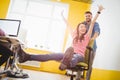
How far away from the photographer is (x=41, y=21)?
18.0ft

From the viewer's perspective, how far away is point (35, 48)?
529 cm

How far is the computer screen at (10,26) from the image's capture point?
115 inches

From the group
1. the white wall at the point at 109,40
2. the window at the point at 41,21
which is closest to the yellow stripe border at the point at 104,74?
the white wall at the point at 109,40

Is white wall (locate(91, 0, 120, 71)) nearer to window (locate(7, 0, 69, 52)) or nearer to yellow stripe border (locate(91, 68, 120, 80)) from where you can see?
yellow stripe border (locate(91, 68, 120, 80))

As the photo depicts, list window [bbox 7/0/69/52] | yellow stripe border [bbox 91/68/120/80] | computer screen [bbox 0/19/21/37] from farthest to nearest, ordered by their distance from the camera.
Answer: window [bbox 7/0/69/52] → yellow stripe border [bbox 91/68/120/80] → computer screen [bbox 0/19/21/37]

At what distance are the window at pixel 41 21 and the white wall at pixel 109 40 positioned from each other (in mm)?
1618

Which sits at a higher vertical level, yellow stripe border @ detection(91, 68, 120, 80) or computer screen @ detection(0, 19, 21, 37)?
computer screen @ detection(0, 19, 21, 37)

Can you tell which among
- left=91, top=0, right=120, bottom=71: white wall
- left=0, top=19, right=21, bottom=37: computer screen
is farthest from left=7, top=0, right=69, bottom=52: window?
left=0, top=19, right=21, bottom=37: computer screen

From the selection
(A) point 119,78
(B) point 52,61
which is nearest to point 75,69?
(A) point 119,78

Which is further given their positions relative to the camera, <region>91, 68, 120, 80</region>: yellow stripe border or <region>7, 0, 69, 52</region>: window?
<region>7, 0, 69, 52</region>: window

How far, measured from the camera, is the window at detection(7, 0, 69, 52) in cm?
534

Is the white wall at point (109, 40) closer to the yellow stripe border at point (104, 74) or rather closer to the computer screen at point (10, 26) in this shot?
the yellow stripe border at point (104, 74)

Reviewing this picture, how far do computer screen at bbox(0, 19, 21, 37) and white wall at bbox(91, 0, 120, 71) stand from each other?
6.36 feet

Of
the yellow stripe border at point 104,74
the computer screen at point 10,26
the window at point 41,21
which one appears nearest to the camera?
the computer screen at point 10,26
